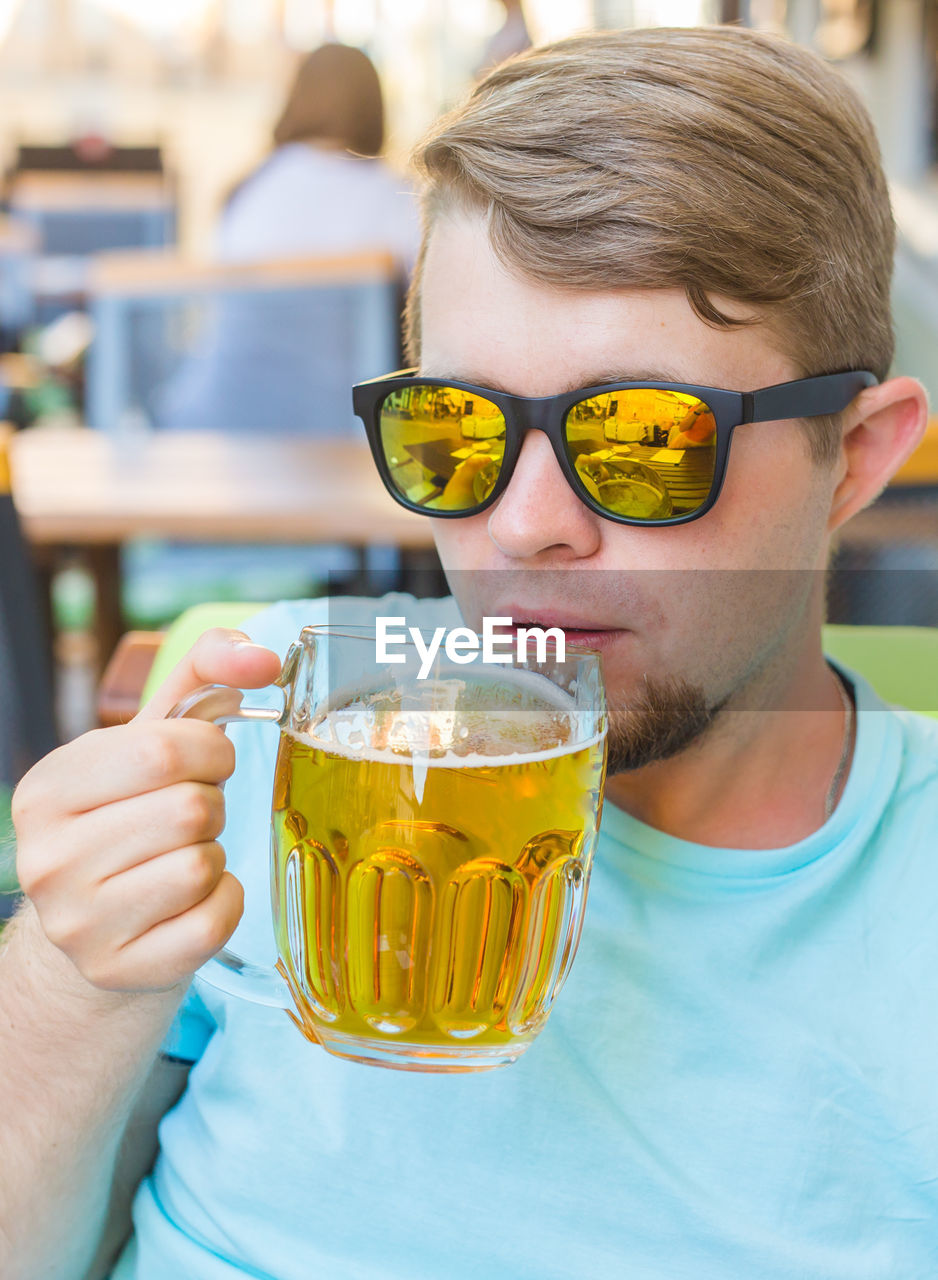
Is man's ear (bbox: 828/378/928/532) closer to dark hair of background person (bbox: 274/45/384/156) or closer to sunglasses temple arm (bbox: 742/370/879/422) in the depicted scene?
sunglasses temple arm (bbox: 742/370/879/422)

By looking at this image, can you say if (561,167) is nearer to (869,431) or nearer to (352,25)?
(869,431)

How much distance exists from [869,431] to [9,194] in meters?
10.1

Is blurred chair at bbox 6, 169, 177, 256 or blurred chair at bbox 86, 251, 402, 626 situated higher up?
blurred chair at bbox 6, 169, 177, 256

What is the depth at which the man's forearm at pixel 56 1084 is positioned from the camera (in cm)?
86

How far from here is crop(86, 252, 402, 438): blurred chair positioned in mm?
3463

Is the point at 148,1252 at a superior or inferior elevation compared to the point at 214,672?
inferior

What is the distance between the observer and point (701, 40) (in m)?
1.07

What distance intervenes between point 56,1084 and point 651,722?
0.53m

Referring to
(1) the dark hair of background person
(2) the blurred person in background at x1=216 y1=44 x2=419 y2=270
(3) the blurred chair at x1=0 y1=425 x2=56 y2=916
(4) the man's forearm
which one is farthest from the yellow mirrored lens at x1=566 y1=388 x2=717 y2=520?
(1) the dark hair of background person

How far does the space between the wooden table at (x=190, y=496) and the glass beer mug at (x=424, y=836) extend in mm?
1397

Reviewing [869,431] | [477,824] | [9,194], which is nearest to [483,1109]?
[477,824]

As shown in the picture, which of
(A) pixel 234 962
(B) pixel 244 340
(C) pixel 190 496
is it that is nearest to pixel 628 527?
(A) pixel 234 962

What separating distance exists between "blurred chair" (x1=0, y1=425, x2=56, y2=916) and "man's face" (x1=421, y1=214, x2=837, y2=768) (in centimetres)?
85

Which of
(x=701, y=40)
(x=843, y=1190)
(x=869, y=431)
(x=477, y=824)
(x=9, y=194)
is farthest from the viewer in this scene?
(x=9, y=194)
